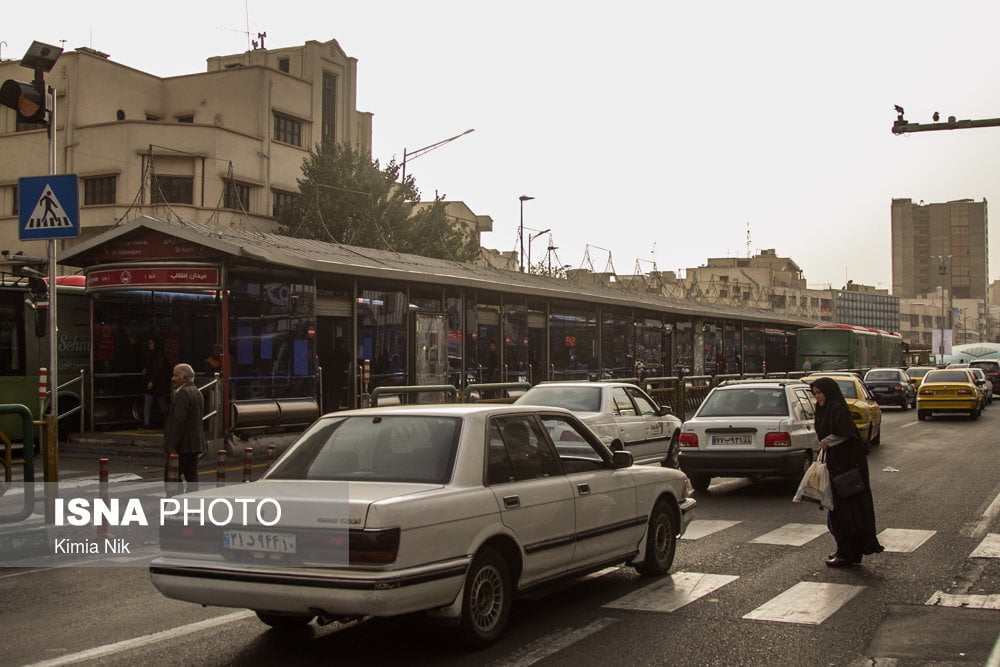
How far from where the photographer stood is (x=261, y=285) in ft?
63.9

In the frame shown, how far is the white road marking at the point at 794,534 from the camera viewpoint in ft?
33.7

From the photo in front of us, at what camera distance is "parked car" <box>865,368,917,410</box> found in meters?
38.4

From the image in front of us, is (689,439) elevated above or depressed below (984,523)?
above

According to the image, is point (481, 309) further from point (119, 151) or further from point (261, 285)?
point (119, 151)

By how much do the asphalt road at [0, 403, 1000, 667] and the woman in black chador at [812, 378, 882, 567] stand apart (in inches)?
8.1

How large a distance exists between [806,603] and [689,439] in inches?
277

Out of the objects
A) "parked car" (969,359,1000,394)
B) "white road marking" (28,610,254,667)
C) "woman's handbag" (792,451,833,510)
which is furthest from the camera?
"parked car" (969,359,1000,394)

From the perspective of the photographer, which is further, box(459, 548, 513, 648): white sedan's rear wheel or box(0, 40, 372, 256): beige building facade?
box(0, 40, 372, 256): beige building facade

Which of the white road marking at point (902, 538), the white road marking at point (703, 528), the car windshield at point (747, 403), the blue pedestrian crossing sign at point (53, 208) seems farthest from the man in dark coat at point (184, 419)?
the white road marking at point (902, 538)

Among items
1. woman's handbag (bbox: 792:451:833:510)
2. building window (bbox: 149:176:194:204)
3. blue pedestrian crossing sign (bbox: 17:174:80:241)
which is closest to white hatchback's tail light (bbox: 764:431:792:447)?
woman's handbag (bbox: 792:451:833:510)

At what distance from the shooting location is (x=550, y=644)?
6262 millimetres

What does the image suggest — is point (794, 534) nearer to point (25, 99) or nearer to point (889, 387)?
point (25, 99)

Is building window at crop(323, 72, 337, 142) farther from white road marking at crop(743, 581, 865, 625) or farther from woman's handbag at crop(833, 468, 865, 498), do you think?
white road marking at crop(743, 581, 865, 625)

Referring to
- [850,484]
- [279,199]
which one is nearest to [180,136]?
[279,199]
